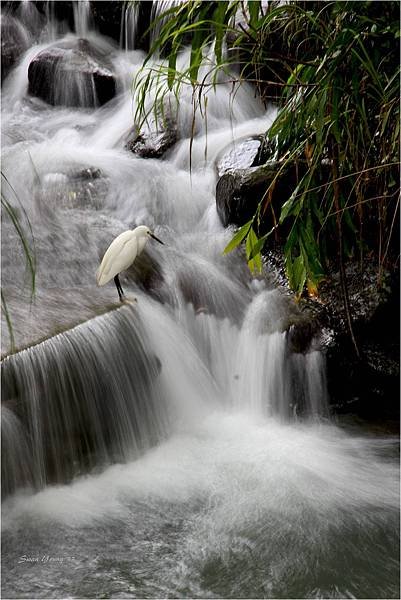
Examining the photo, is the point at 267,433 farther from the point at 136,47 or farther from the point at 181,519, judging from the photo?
the point at 136,47

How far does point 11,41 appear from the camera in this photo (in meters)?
7.89

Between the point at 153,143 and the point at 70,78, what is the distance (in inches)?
77.1

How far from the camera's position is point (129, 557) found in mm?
2387

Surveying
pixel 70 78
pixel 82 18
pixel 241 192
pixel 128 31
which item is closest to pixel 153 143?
pixel 241 192

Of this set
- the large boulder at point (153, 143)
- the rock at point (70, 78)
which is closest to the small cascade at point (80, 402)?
the large boulder at point (153, 143)

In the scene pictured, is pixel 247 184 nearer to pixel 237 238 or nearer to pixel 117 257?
pixel 117 257

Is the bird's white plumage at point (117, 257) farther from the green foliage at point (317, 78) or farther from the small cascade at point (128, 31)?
the small cascade at point (128, 31)

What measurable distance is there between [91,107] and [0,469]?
5092mm

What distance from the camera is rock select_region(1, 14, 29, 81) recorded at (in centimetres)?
773

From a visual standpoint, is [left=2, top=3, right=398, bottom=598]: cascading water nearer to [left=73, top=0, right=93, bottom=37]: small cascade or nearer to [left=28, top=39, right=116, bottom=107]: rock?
[left=28, top=39, right=116, bottom=107]: rock

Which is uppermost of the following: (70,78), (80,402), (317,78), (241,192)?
(70,78)

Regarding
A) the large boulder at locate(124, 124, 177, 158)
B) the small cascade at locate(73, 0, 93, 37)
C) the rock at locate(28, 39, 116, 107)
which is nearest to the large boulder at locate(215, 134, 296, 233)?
the large boulder at locate(124, 124, 177, 158)

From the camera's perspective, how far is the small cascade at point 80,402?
108 inches

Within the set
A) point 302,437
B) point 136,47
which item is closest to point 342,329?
point 302,437
